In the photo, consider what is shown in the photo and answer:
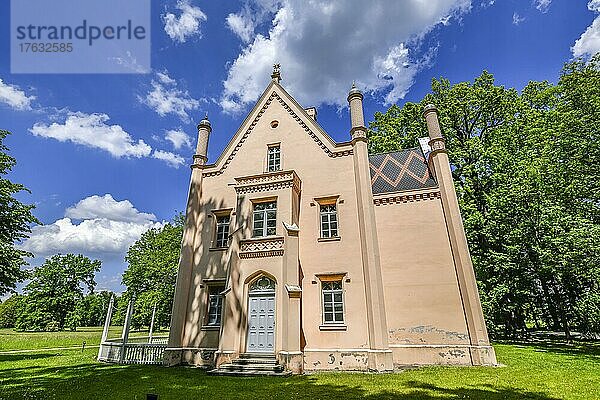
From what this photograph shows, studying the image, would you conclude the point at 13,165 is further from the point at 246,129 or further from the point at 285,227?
the point at 285,227

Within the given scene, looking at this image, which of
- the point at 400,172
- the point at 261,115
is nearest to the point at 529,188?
the point at 400,172

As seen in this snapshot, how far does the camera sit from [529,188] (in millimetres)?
20688

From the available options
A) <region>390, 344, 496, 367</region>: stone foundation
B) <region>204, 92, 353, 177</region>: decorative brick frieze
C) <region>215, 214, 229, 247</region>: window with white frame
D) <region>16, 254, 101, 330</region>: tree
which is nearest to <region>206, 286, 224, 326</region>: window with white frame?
<region>215, 214, 229, 247</region>: window with white frame

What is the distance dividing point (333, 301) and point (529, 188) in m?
15.8

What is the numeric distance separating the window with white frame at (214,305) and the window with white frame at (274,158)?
6740 mm

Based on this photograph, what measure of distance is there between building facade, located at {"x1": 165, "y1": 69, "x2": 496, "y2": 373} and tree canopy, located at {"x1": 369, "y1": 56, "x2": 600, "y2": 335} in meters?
7.92

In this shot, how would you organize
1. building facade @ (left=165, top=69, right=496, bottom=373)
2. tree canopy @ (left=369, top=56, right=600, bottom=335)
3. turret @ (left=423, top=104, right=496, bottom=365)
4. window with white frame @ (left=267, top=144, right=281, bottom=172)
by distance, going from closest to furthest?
turret @ (left=423, top=104, right=496, bottom=365) < building facade @ (left=165, top=69, right=496, bottom=373) < window with white frame @ (left=267, top=144, right=281, bottom=172) < tree canopy @ (left=369, top=56, right=600, bottom=335)

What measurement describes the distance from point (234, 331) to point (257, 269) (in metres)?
2.67

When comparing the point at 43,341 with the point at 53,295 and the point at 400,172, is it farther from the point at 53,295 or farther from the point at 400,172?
the point at 400,172

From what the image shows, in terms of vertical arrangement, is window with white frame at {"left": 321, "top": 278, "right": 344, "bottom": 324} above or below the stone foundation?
above

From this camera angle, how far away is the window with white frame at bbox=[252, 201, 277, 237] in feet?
50.3

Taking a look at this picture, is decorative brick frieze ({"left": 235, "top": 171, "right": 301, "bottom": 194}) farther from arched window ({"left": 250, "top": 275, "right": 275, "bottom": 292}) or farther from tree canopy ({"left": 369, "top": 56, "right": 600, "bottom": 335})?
tree canopy ({"left": 369, "top": 56, "right": 600, "bottom": 335})

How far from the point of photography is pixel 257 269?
13977mm

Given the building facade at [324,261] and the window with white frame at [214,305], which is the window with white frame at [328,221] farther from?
the window with white frame at [214,305]
